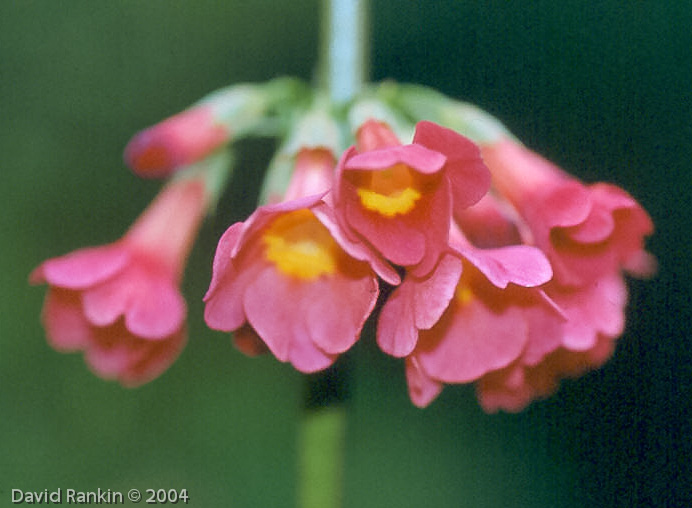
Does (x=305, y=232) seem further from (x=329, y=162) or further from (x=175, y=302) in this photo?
(x=175, y=302)

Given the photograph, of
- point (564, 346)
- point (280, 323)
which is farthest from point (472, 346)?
point (280, 323)

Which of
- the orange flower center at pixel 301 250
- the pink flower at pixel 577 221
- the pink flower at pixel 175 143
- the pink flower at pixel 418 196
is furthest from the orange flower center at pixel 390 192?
the pink flower at pixel 175 143

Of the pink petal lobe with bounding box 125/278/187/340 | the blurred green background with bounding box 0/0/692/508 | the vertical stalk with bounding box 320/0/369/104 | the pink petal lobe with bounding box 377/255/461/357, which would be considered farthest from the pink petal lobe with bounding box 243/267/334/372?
the blurred green background with bounding box 0/0/692/508

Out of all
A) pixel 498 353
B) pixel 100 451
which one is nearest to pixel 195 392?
pixel 100 451

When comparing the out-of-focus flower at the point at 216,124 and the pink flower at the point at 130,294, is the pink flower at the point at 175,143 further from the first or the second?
the pink flower at the point at 130,294

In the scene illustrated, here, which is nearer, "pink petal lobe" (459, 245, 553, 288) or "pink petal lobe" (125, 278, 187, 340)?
"pink petal lobe" (459, 245, 553, 288)

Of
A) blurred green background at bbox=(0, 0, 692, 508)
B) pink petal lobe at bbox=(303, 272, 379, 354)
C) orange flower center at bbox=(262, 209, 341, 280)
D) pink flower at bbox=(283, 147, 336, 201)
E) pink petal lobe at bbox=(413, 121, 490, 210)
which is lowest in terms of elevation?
blurred green background at bbox=(0, 0, 692, 508)

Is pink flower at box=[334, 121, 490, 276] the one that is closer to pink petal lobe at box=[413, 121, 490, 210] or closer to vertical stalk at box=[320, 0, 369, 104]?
pink petal lobe at box=[413, 121, 490, 210]
